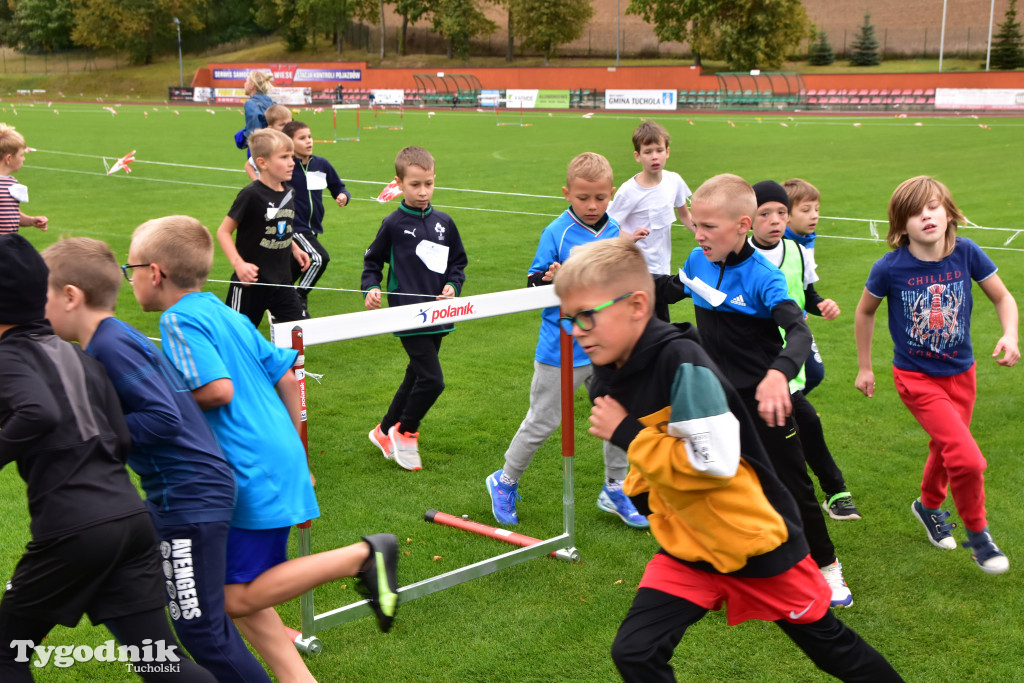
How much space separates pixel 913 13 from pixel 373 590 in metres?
84.9

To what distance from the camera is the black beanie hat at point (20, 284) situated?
2.67 m

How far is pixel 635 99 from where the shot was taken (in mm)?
49812

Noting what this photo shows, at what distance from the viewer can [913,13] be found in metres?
76.2

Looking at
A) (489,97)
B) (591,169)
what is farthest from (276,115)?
(489,97)

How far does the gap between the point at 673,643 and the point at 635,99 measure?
49.4 m

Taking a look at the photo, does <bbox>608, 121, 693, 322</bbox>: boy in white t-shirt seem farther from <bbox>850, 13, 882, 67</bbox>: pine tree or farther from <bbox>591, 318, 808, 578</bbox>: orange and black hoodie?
<bbox>850, 13, 882, 67</bbox>: pine tree

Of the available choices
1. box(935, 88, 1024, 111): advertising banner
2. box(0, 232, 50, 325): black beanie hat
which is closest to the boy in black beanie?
box(0, 232, 50, 325): black beanie hat

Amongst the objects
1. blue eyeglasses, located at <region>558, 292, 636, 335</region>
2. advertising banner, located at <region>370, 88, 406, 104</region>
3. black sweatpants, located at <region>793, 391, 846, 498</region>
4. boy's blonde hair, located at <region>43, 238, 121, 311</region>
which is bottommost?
black sweatpants, located at <region>793, 391, 846, 498</region>

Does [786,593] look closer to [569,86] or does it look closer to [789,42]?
[569,86]

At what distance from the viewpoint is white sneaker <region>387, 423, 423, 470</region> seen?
5977mm

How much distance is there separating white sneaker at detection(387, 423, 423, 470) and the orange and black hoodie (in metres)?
3.24

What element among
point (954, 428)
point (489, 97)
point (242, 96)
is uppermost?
point (242, 96)

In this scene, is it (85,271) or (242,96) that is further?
(242,96)

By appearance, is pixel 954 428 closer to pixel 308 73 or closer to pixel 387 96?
pixel 387 96
